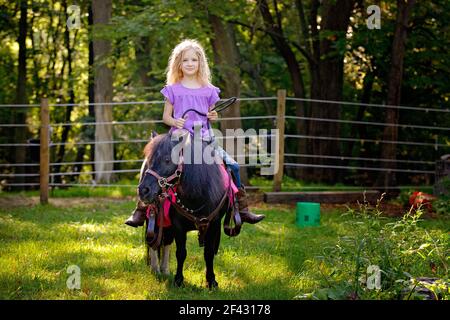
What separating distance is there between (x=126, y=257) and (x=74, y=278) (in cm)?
103

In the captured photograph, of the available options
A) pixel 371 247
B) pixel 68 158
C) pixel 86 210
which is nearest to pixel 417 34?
pixel 86 210

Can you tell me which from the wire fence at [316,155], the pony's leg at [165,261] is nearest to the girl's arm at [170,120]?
the pony's leg at [165,261]

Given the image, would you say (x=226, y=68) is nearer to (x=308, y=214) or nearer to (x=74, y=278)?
(x=308, y=214)

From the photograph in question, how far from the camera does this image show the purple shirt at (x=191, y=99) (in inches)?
198

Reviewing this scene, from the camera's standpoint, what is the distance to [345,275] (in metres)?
4.73

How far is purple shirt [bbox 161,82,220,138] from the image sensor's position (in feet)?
16.5

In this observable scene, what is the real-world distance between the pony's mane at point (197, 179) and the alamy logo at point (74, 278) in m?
1.16

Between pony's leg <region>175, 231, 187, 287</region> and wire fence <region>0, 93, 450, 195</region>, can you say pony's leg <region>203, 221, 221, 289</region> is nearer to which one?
pony's leg <region>175, 231, 187, 287</region>

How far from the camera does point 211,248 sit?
5016 millimetres

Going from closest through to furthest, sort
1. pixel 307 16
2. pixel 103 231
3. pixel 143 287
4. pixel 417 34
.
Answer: pixel 143 287
pixel 103 231
pixel 417 34
pixel 307 16

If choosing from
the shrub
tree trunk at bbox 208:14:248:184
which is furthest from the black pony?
tree trunk at bbox 208:14:248:184

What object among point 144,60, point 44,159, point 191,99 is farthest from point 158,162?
point 144,60
